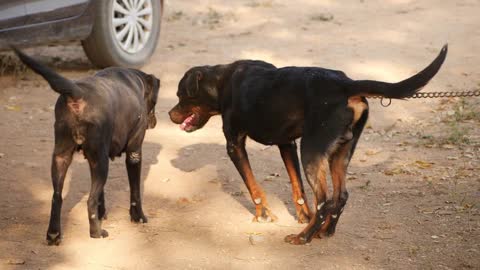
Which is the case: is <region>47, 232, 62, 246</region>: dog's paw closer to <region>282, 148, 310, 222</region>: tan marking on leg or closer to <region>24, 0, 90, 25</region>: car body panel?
<region>282, 148, 310, 222</region>: tan marking on leg

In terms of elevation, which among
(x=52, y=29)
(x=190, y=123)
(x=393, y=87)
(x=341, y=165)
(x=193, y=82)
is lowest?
(x=52, y=29)

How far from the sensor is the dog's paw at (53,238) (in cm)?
628

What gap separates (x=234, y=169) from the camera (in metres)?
8.36

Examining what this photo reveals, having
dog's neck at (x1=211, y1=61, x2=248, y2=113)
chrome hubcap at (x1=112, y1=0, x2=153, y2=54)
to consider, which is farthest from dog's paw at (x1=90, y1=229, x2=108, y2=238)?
chrome hubcap at (x1=112, y1=0, x2=153, y2=54)

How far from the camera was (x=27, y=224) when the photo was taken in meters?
6.81

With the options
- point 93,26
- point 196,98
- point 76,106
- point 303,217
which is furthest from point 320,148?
point 93,26

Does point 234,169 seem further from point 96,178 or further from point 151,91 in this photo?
point 96,178

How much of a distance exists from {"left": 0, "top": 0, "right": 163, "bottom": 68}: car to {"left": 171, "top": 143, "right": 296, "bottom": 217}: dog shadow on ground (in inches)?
100

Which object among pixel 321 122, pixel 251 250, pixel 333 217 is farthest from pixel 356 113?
pixel 251 250

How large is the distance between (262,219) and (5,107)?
4.72m

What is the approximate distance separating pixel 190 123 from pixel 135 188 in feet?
2.71

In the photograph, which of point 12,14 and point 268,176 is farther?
point 12,14

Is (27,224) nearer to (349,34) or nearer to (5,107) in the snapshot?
(5,107)

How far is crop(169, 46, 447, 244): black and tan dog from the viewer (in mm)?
6102
